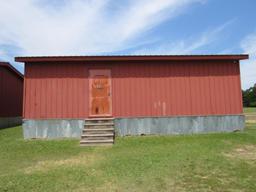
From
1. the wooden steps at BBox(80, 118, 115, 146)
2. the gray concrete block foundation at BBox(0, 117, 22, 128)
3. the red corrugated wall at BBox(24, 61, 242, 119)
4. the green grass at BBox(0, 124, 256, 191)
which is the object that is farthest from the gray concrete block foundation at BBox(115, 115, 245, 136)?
the gray concrete block foundation at BBox(0, 117, 22, 128)

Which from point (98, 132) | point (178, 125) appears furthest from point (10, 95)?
point (178, 125)

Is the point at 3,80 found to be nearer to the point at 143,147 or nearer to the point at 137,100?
the point at 137,100

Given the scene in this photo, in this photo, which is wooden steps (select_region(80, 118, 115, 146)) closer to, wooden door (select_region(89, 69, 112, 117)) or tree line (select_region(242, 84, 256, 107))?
wooden door (select_region(89, 69, 112, 117))

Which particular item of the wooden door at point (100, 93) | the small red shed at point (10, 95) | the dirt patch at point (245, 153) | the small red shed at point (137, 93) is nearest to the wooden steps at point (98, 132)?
the small red shed at point (137, 93)

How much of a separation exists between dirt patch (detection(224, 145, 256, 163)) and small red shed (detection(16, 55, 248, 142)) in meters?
2.75

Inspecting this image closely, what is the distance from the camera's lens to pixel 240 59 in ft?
37.0

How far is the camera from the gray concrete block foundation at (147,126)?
10609 mm

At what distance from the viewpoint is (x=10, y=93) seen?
55.5 feet

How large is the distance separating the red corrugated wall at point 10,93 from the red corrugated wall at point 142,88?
228 inches

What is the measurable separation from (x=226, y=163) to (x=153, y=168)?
1.84 m

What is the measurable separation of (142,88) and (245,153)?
4.93 metres

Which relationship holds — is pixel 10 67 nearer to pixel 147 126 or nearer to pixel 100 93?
pixel 100 93

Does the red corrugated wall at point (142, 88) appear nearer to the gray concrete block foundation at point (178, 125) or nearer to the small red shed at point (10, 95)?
the gray concrete block foundation at point (178, 125)

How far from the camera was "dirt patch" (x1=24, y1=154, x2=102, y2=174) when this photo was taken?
21.1 ft
